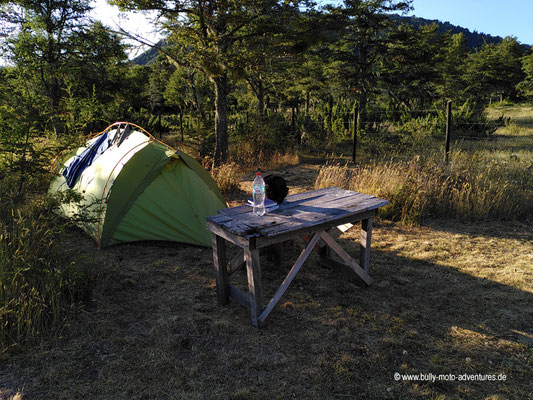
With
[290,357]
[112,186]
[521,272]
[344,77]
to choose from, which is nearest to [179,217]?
[112,186]

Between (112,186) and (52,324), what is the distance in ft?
7.42

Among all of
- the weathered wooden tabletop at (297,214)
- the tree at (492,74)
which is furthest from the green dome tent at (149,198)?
the tree at (492,74)

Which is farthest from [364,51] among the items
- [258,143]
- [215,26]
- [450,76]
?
[450,76]

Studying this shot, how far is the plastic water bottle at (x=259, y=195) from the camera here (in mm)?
3211

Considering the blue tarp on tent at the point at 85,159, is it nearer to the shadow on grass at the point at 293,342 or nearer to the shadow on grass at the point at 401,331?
the shadow on grass at the point at 293,342

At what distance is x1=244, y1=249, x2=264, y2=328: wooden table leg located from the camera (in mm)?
2961

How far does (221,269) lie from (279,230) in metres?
0.85

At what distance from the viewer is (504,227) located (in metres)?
5.54

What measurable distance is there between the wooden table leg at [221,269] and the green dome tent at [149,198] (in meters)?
1.47

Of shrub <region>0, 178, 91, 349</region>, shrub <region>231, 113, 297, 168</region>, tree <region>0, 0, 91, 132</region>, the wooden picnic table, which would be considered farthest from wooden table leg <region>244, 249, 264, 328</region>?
tree <region>0, 0, 91, 132</region>

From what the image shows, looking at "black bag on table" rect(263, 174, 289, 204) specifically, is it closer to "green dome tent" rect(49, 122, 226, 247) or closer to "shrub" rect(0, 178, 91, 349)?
"green dome tent" rect(49, 122, 226, 247)

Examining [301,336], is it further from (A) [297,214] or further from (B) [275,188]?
(B) [275,188]

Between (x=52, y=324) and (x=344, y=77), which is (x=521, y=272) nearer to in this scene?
(x=52, y=324)

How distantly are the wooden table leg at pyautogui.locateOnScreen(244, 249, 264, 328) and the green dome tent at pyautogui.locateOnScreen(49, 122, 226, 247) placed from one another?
190 centimetres
